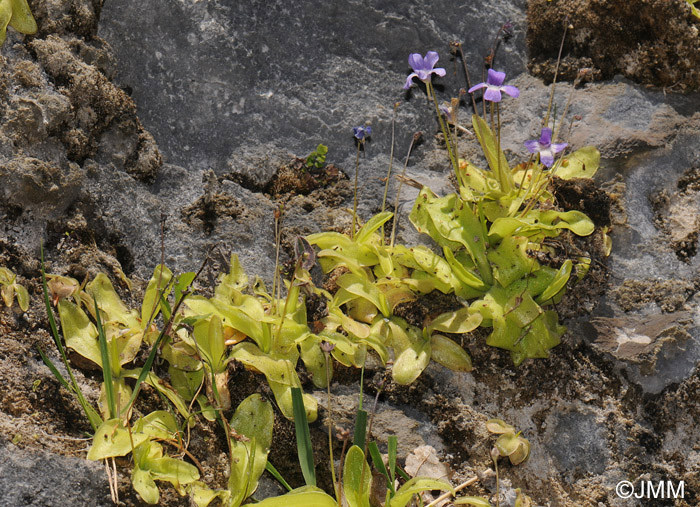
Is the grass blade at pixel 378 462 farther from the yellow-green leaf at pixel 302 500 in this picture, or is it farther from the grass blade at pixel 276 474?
the grass blade at pixel 276 474

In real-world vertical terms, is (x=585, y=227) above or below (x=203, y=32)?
below

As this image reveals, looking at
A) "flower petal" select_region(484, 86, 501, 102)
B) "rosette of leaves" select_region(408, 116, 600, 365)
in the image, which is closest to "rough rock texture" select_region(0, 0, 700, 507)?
"rosette of leaves" select_region(408, 116, 600, 365)

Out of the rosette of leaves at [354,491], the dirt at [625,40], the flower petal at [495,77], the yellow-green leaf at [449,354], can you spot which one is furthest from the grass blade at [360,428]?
the dirt at [625,40]

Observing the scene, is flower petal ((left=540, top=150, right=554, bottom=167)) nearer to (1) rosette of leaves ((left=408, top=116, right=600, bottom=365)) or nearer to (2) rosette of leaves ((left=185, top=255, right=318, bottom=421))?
(1) rosette of leaves ((left=408, top=116, right=600, bottom=365))

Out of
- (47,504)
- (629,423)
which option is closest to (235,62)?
(47,504)

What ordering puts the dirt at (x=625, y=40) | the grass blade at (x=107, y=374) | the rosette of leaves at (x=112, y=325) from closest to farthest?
the grass blade at (x=107, y=374), the rosette of leaves at (x=112, y=325), the dirt at (x=625, y=40)

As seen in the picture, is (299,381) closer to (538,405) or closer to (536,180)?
(538,405)
